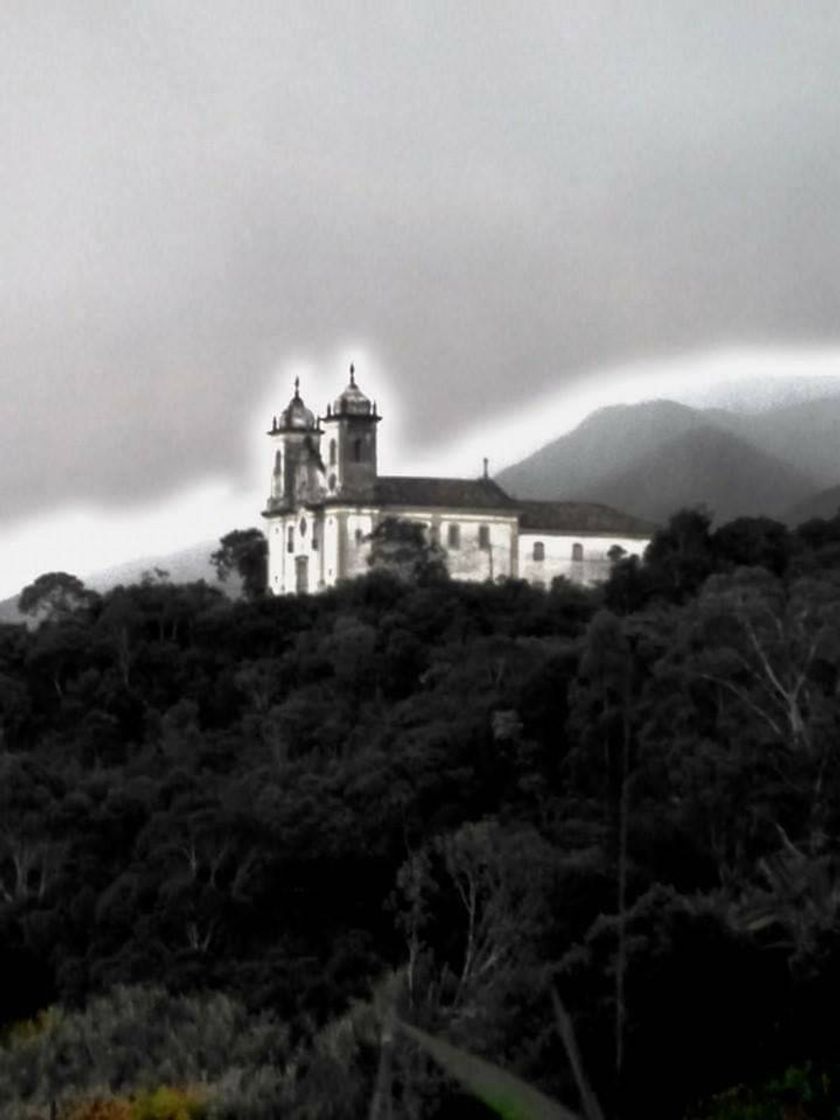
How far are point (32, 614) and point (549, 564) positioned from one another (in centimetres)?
1017

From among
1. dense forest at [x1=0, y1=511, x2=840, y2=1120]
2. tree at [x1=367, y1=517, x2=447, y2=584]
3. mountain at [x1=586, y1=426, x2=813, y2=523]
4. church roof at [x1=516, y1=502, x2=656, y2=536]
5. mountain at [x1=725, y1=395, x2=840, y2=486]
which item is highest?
mountain at [x1=725, y1=395, x2=840, y2=486]

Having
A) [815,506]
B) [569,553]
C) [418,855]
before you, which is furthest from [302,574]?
[418,855]

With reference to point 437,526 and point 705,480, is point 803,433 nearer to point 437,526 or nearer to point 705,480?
point 705,480

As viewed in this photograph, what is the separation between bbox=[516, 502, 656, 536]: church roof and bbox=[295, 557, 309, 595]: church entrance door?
401cm

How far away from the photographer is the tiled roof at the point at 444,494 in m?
46.0

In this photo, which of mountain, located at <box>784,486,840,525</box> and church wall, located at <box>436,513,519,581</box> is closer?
church wall, located at <box>436,513,519,581</box>

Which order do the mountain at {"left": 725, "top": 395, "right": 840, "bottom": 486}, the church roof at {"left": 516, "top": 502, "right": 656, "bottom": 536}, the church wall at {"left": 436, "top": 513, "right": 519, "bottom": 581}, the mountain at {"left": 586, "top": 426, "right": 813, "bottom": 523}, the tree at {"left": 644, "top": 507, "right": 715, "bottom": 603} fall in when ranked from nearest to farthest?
the tree at {"left": 644, "top": 507, "right": 715, "bottom": 603}
the church wall at {"left": 436, "top": 513, "right": 519, "bottom": 581}
the church roof at {"left": 516, "top": 502, "right": 656, "bottom": 536}
the mountain at {"left": 586, "top": 426, "right": 813, "bottom": 523}
the mountain at {"left": 725, "top": 395, "right": 840, "bottom": 486}

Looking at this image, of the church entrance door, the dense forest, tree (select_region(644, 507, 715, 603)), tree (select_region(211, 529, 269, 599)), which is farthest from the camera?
tree (select_region(211, 529, 269, 599))

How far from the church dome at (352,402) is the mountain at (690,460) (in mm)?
5705

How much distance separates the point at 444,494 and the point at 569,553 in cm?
254

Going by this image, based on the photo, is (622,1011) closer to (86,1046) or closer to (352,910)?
(86,1046)

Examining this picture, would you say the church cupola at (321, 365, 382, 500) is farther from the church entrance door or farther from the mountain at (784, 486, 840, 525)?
the mountain at (784, 486, 840, 525)

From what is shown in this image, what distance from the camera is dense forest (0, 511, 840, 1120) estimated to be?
11.5 m

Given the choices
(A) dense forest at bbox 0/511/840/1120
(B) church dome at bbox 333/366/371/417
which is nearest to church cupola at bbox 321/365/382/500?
(B) church dome at bbox 333/366/371/417
